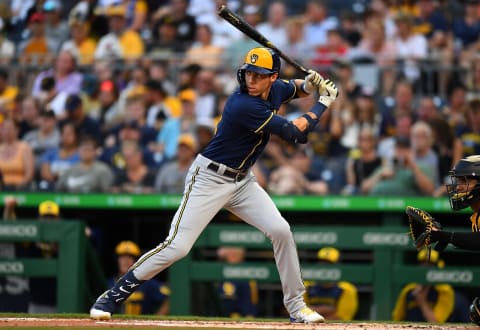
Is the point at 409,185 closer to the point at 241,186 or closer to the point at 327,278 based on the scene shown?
the point at 327,278

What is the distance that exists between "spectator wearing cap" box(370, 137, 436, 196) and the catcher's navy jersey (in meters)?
3.45

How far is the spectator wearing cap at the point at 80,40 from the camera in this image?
13750 millimetres

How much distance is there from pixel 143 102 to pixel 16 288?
3.05 meters

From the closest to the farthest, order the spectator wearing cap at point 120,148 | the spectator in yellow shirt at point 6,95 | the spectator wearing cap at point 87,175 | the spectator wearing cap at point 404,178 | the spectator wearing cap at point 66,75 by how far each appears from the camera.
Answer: the spectator wearing cap at point 404,178, the spectator wearing cap at point 87,175, the spectator wearing cap at point 120,148, the spectator in yellow shirt at point 6,95, the spectator wearing cap at point 66,75

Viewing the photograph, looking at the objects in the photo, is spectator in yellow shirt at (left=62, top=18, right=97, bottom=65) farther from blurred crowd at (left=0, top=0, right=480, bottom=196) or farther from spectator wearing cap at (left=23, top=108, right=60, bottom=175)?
spectator wearing cap at (left=23, top=108, right=60, bottom=175)

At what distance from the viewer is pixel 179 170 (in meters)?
10.9

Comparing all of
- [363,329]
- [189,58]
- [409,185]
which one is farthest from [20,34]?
[363,329]

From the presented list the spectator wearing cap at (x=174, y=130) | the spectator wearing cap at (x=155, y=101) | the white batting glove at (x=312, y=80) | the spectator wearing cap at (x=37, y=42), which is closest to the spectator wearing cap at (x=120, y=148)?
the spectator wearing cap at (x=174, y=130)

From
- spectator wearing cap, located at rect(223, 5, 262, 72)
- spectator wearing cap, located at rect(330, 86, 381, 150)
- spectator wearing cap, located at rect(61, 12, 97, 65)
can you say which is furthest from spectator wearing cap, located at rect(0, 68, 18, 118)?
spectator wearing cap, located at rect(330, 86, 381, 150)

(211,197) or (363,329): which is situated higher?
(211,197)

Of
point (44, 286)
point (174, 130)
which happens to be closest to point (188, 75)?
point (174, 130)

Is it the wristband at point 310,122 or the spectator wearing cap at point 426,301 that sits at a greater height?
the wristband at point 310,122

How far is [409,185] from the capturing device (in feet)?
34.1

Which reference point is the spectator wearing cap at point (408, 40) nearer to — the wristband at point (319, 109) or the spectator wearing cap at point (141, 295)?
the spectator wearing cap at point (141, 295)
